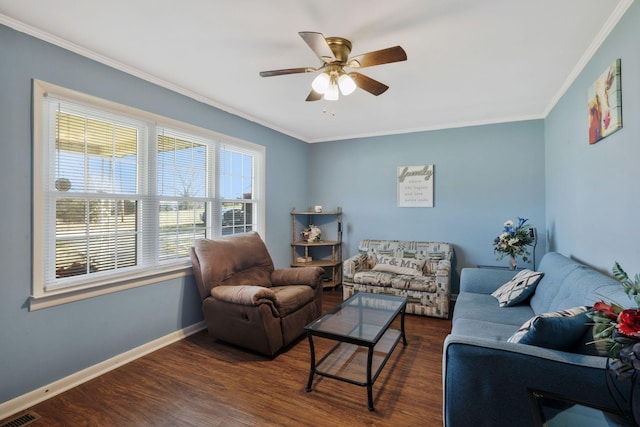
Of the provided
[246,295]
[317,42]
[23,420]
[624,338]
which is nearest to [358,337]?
[246,295]

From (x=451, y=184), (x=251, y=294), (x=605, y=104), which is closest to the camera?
(x=605, y=104)

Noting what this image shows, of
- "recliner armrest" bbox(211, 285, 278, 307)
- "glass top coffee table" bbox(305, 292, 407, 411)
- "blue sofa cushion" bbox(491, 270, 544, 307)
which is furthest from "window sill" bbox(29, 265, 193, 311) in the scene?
"blue sofa cushion" bbox(491, 270, 544, 307)

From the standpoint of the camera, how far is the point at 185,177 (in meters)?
3.23

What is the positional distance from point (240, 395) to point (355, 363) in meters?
0.92

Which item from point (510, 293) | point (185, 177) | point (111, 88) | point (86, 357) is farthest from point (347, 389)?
point (111, 88)

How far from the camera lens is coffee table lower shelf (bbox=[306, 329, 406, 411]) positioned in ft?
6.62

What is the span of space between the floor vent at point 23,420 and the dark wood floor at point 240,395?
39 mm

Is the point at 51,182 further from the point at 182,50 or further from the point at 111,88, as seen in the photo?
the point at 182,50

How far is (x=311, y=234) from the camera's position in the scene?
195 inches

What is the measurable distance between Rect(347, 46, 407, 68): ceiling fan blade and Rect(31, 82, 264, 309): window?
2040 millimetres

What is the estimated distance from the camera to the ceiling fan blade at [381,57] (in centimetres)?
180

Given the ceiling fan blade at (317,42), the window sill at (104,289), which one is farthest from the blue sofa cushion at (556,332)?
the window sill at (104,289)

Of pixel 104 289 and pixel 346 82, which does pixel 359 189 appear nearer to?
pixel 346 82

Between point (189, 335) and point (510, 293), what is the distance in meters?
3.17
